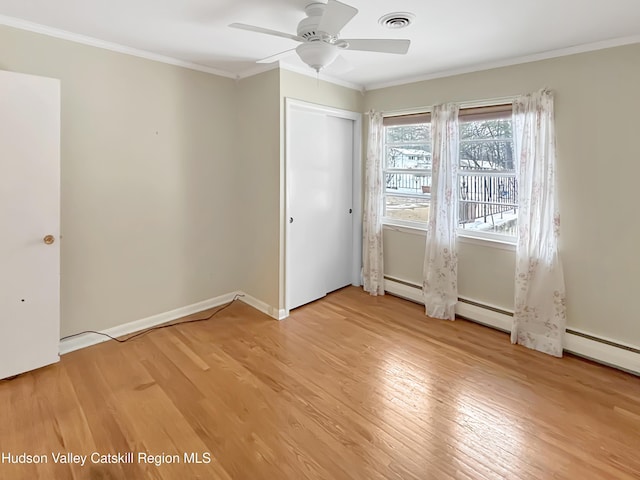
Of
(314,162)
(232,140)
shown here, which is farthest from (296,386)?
(232,140)

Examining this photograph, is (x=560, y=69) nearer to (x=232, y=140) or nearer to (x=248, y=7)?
(x=248, y=7)

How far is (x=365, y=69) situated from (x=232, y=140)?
1.50 meters

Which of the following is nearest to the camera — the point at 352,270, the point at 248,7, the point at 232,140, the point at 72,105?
the point at 248,7

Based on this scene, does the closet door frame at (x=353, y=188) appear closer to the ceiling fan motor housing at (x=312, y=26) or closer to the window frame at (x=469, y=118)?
the window frame at (x=469, y=118)

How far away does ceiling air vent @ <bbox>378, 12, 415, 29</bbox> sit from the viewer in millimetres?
2230

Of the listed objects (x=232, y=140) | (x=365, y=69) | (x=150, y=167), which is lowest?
(x=150, y=167)

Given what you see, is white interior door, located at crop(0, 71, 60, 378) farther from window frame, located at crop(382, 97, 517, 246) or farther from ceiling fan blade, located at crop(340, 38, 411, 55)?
window frame, located at crop(382, 97, 517, 246)

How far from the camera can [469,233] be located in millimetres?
3549

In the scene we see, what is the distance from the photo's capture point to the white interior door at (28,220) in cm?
234

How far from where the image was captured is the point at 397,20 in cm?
230

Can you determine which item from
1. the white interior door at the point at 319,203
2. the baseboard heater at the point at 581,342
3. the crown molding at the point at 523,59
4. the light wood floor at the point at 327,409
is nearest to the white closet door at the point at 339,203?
the white interior door at the point at 319,203

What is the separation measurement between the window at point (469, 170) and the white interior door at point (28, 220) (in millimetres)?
3107

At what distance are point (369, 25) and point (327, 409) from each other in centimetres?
248

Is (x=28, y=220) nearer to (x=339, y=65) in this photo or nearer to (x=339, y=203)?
(x=339, y=65)
